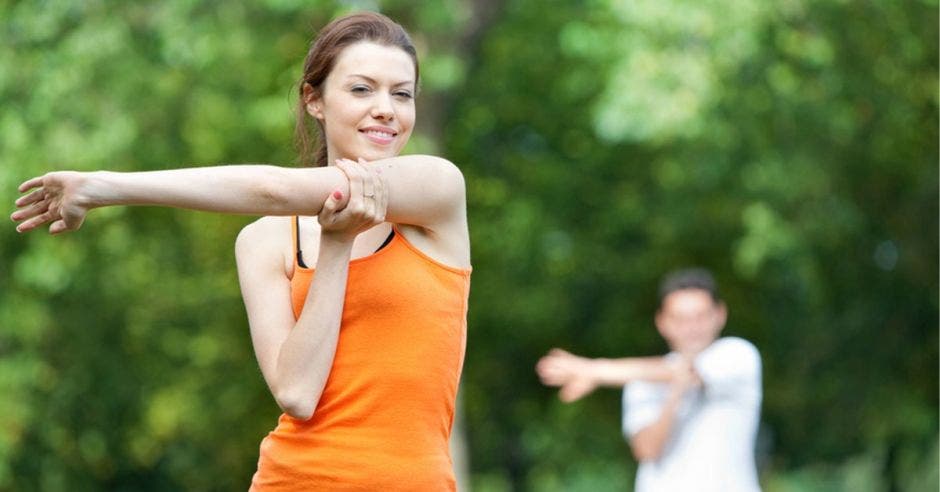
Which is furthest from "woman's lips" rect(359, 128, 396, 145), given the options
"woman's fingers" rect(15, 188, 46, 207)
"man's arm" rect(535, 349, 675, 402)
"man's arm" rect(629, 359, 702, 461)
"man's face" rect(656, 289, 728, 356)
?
"man's face" rect(656, 289, 728, 356)

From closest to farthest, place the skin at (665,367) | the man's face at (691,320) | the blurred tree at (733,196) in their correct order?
1. the skin at (665,367)
2. the man's face at (691,320)
3. the blurred tree at (733,196)

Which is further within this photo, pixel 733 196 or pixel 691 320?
pixel 733 196

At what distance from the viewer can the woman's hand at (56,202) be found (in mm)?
2912

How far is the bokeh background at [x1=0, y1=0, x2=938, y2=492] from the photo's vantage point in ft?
→ 46.4

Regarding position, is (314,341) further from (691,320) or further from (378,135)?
(691,320)

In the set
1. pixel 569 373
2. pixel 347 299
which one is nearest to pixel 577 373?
pixel 569 373

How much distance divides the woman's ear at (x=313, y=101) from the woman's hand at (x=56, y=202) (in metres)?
A: 0.67

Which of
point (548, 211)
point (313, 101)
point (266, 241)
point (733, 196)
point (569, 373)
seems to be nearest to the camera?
point (266, 241)

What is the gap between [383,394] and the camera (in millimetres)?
3066

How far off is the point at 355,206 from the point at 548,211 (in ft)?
52.5

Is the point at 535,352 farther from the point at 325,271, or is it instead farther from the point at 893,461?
the point at 325,271

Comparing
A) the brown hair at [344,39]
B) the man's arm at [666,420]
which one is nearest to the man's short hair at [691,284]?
the man's arm at [666,420]

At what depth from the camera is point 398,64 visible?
3359 millimetres

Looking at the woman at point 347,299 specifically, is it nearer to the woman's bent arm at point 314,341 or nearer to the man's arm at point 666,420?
the woman's bent arm at point 314,341
